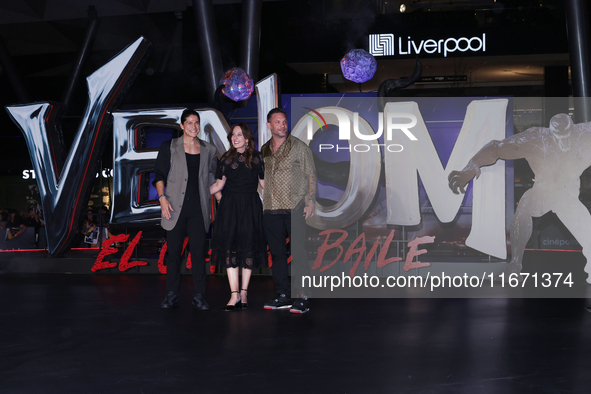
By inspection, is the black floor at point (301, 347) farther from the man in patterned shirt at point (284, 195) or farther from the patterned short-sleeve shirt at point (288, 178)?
the patterned short-sleeve shirt at point (288, 178)

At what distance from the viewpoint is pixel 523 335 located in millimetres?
3420

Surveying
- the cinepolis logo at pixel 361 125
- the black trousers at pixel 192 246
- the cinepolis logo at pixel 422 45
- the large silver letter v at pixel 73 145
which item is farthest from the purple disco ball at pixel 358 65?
the cinepolis logo at pixel 422 45

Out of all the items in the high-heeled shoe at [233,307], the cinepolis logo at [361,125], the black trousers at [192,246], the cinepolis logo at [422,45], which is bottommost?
the high-heeled shoe at [233,307]

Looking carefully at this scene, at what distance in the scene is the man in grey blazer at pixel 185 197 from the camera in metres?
4.46

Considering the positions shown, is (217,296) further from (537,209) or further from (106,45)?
(106,45)

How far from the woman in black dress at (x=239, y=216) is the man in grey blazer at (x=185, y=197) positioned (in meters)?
0.13

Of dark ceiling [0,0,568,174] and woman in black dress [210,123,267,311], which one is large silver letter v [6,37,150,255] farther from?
dark ceiling [0,0,568,174]

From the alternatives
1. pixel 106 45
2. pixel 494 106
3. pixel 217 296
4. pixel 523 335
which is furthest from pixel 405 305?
pixel 106 45

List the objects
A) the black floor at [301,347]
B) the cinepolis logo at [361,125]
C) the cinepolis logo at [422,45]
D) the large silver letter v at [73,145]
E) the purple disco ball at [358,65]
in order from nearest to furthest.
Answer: the black floor at [301,347], the cinepolis logo at [361,125], the large silver letter v at [73,145], the purple disco ball at [358,65], the cinepolis logo at [422,45]

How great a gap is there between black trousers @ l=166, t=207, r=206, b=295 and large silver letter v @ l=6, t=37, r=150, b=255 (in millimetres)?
3156

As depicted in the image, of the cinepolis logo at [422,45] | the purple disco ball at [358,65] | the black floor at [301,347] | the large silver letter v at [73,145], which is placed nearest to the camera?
the black floor at [301,347]

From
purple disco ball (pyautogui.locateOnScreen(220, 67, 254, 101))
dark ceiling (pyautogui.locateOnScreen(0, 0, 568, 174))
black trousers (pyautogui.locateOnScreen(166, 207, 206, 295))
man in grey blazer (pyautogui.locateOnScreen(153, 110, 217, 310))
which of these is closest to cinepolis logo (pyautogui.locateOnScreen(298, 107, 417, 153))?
purple disco ball (pyautogui.locateOnScreen(220, 67, 254, 101))

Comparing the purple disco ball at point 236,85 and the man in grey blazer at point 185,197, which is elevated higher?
the purple disco ball at point 236,85

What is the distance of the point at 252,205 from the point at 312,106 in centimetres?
307
